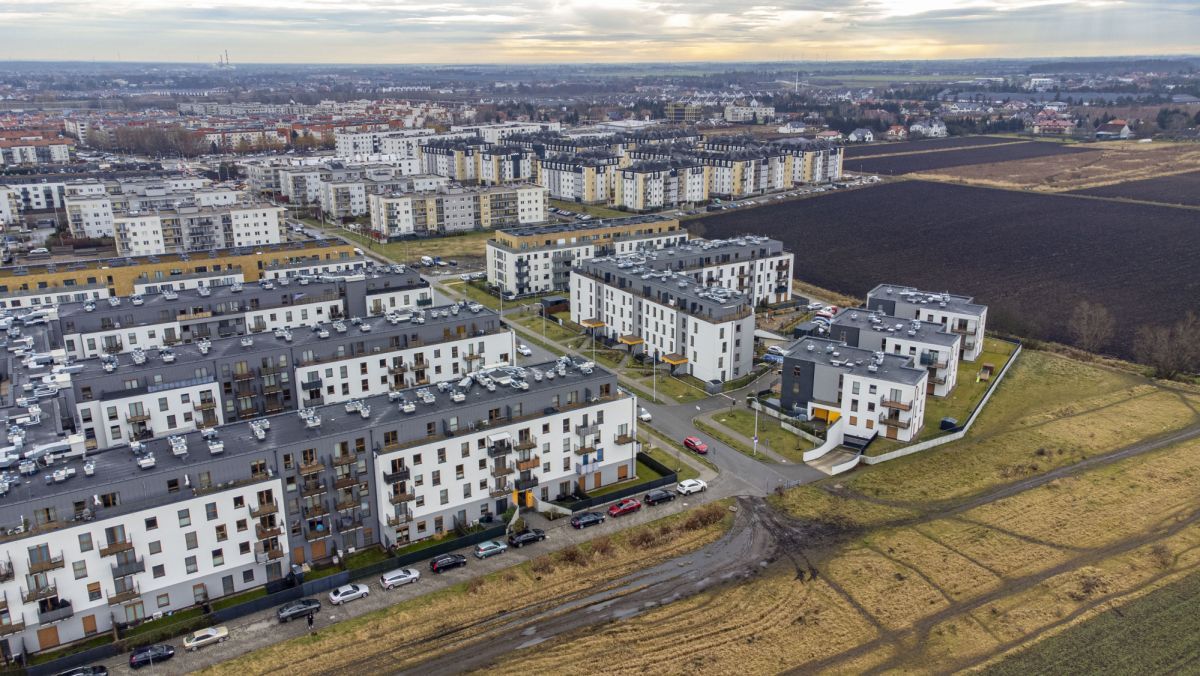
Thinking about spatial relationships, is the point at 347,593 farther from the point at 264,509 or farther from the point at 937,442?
the point at 937,442

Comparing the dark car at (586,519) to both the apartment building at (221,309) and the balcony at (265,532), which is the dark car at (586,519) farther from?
the apartment building at (221,309)

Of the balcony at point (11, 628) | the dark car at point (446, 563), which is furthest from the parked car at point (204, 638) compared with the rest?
the dark car at point (446, 563)

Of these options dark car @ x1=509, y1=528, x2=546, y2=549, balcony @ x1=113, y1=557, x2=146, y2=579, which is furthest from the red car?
balcony @ x1=113, y1=557, x2=146, y2=579

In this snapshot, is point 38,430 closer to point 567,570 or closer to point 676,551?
point 567,570

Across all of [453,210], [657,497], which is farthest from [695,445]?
[453,210]

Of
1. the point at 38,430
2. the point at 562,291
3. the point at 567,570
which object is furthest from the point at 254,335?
the point at 562,291

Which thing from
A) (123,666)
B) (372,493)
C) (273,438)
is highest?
(273,438)
